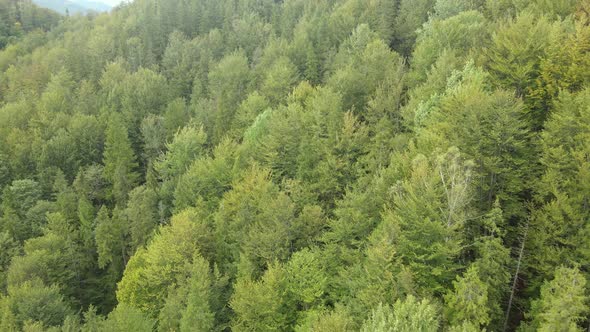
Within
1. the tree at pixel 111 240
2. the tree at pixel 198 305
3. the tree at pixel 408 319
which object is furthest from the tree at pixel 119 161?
the tree at pixel 408 319

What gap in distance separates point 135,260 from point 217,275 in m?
12.1

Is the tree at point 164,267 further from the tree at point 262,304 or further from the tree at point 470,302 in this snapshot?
the tree at point 470,302

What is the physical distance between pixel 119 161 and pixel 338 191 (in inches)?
1658

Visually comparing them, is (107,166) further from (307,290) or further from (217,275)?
(307,290)

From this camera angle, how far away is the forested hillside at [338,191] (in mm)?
26906

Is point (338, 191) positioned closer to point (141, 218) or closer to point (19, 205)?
point (141, 218)

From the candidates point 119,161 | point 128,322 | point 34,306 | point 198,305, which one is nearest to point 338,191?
point 198,305

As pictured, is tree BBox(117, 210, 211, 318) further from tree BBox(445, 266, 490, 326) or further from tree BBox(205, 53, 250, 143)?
tree BBox(205, 53, 250, 143)

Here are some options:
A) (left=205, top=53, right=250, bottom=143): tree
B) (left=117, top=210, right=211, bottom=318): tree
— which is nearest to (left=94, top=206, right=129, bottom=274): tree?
(left=117, top=210, right=211, bottom=318): tree

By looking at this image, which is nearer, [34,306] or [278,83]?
[34,306]

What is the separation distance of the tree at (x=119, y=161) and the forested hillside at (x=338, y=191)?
0.33 metres

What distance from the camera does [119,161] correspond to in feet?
225

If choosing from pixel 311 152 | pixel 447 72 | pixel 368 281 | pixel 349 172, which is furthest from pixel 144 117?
pixel 368 281

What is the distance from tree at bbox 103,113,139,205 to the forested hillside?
33 cm
